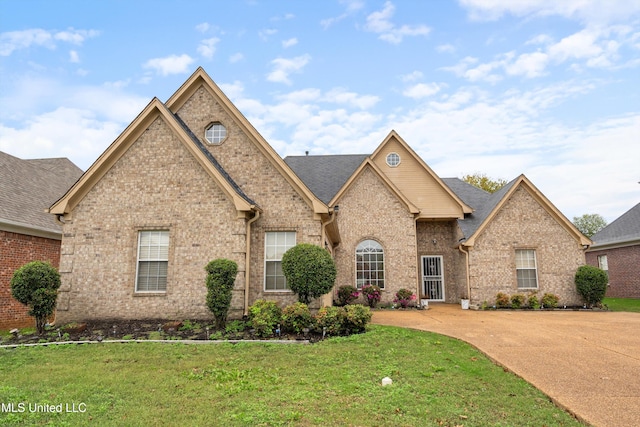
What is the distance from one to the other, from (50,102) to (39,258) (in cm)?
582

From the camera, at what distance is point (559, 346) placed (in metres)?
8.29

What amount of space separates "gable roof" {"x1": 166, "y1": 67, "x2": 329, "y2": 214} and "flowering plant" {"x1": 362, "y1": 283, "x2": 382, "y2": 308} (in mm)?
6268

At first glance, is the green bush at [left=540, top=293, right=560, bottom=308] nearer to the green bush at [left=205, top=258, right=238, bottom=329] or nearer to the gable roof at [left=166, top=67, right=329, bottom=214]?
the gable roof at [left=166, top=67, right=329, bottom=214]

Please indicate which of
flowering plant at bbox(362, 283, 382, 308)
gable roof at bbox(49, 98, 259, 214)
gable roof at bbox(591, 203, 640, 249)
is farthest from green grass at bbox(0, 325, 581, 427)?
gable roof at bbox(591, 203, 640, 249)

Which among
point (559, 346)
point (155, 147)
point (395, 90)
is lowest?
point (559, 346)

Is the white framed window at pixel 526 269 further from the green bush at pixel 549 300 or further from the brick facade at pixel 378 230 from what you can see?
the brick facade at pixel 378 230

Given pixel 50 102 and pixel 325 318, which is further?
pixel 50 102

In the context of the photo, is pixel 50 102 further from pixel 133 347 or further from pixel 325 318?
pixel 325 318

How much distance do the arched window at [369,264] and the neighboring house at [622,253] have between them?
1532 cm

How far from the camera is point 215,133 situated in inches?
522

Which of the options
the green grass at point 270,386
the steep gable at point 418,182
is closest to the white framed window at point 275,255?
the green grass at point 270,386

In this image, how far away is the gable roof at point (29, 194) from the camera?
13145 mm

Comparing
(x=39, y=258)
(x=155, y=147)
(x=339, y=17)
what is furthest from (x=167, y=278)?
(x=339, y=17)

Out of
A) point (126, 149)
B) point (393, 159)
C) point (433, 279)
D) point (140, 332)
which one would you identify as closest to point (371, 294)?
point (433, 279)
